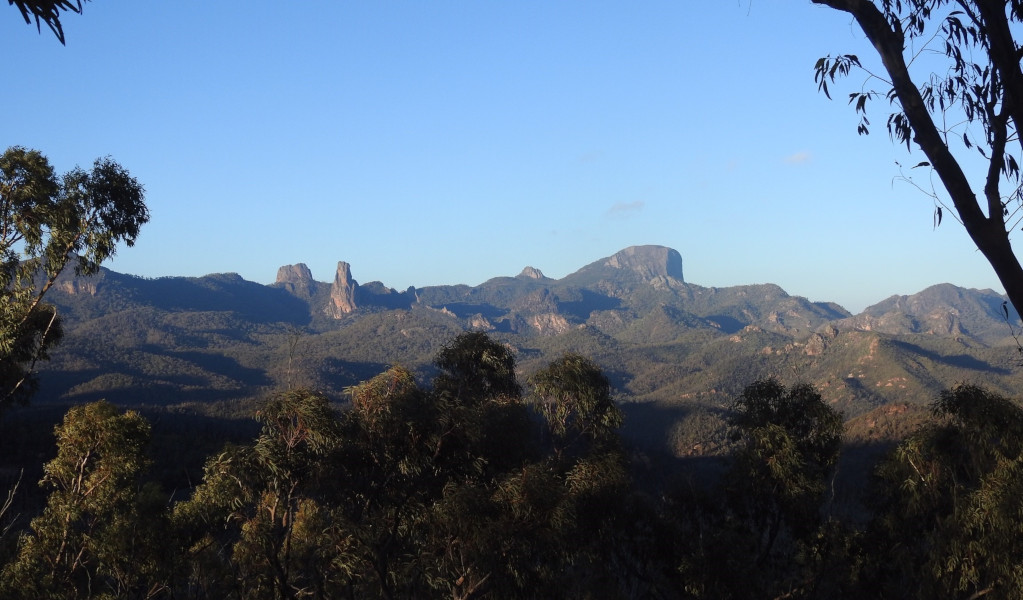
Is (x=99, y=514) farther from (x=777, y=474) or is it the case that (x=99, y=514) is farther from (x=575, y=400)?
(x=777, y=474)

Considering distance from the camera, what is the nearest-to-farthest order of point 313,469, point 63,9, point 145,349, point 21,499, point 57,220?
1. point 63,9
2. point 313,469
3. point 57,220
4. point 21,499
5. point 145,349

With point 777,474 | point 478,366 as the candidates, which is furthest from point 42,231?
point 777,474

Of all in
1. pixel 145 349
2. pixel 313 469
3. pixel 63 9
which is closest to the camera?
pixel 63 9

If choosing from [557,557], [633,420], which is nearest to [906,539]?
[557,557]

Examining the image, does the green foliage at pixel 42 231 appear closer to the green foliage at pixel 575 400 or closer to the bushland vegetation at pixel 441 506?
the bushland vegetation at pixel 441 506

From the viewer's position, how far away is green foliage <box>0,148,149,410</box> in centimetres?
1170

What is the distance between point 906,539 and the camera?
16.9m

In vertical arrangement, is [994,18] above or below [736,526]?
above

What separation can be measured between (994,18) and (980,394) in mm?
11560

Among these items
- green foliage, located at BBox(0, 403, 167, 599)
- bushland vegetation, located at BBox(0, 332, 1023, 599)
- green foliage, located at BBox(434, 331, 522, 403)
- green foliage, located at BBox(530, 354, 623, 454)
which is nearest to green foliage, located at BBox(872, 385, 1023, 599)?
bushland vegetation, located at BBox(0, 332, 1023, 599)

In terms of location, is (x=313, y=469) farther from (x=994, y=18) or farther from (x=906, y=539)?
(x=906, y=539)

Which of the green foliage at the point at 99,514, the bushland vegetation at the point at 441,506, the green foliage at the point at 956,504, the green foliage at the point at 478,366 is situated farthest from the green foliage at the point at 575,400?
the green foliage at the point at 99,514

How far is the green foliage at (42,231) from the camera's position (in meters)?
11.7

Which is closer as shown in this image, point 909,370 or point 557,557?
point 557,557
